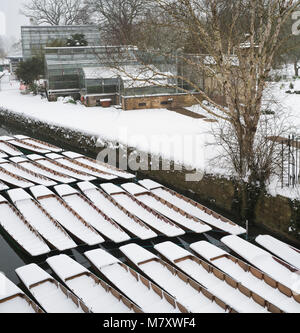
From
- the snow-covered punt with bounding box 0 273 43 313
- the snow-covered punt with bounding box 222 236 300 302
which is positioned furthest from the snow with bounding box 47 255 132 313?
the snow-covered punt with bounding box 222 236 300 302

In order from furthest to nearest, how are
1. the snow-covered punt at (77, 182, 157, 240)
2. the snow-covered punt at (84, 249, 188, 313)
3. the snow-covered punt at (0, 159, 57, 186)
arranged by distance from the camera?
the snow-covered punt at (0, 159, 57, 186) < the snow-covered punt at (77, 182, 157, 240) < the snow-covered punt at (84, 249, 188, 313)

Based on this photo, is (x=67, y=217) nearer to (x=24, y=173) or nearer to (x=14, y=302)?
(x=14, y=302)

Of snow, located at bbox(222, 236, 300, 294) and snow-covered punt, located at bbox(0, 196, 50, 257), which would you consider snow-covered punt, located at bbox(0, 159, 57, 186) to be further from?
snow, located at bbox(222, 236, 300, 294)

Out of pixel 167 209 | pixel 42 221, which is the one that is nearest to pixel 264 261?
pixel 167 209

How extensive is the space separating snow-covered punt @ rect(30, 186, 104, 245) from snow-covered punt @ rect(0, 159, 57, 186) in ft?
3.09

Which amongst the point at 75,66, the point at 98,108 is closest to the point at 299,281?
the point at 98,108

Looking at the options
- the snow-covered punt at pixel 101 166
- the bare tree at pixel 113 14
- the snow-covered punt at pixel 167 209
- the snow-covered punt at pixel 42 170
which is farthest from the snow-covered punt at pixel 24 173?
the bare tree at pixel 113 14

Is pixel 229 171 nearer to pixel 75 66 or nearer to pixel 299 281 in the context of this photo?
pixel 299 281

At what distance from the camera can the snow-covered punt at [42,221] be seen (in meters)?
11.2

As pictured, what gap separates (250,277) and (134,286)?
2.71 meters

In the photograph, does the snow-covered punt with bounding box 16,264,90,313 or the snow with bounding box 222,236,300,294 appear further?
the snow with bounding box 222,236,300,294

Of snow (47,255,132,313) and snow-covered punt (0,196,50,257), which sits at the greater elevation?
snow-covered punt (0,196,50,257)

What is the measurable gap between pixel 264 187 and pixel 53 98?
21.1m

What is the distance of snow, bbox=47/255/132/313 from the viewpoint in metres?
8.51
